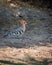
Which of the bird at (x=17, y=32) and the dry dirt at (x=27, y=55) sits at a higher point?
the dry dirt at (x=27, y=55)

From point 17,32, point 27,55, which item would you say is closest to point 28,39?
point 17,32

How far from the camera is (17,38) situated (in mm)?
7582

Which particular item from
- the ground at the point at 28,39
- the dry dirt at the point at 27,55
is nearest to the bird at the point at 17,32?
the ground at the point at 28,39

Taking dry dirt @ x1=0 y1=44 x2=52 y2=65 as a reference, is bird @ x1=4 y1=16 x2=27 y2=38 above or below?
below

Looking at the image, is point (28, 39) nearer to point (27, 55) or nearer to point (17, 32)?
point (17, 32)

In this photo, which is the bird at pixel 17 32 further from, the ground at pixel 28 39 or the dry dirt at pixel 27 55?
the dry dirt at pixel 27 55

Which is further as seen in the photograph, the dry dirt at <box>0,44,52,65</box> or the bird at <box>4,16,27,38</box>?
the bird at <box>4,16,27,38</box>

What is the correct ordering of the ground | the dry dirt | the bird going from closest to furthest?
1. the dry dirt
2. the ground
3. the bird

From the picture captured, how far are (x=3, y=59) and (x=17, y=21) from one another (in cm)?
431

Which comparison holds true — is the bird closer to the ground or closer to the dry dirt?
the ground

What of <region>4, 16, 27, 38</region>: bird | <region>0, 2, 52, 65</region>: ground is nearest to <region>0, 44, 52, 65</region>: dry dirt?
<region>0, 2, 52, 65</region>: ground

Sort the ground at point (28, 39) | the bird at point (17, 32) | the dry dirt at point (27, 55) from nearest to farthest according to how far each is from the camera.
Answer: the dry dirt at point (27, 55) → the ground at point (28, 39) → the bird at point (17, 32)

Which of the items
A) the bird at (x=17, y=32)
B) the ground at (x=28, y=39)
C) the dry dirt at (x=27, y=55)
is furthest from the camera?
the bird at (x=17, y=32)

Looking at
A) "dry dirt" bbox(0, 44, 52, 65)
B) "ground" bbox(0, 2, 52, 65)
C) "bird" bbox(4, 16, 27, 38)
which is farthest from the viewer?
"bird" bbox(4, 16, 27, 38)
